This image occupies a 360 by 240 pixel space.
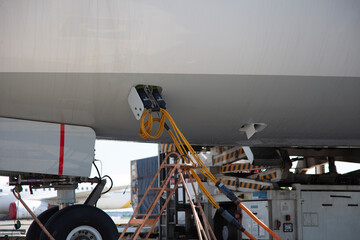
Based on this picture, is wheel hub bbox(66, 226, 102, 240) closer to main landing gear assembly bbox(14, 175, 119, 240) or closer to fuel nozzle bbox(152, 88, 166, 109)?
main landing gear assembly bbox(14, 175, 119, 240)

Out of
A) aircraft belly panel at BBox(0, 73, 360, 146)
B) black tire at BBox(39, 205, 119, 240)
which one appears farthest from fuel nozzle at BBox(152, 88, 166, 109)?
black tire at BBox(39, 205, 119, 240)

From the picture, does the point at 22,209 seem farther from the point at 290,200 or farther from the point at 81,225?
the point at 81,225

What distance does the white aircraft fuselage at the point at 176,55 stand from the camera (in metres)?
4.62

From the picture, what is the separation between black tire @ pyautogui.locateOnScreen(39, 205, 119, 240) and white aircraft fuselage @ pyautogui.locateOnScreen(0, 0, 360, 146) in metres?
1.14

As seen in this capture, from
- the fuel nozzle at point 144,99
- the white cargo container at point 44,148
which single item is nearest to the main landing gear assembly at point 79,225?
the white cargo container at point 44,148

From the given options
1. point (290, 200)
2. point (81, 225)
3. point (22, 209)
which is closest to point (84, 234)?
point (81, 225)

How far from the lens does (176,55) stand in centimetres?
479

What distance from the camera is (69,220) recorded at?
18.7 ft

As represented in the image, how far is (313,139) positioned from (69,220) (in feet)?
12.4

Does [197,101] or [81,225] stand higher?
[197,101]

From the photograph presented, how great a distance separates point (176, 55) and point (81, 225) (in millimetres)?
2470

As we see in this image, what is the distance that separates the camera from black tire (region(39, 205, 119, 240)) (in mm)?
5648

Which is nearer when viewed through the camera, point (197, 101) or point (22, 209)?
point (197, 101)

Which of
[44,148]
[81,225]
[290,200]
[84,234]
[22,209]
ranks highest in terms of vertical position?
[44,148]
